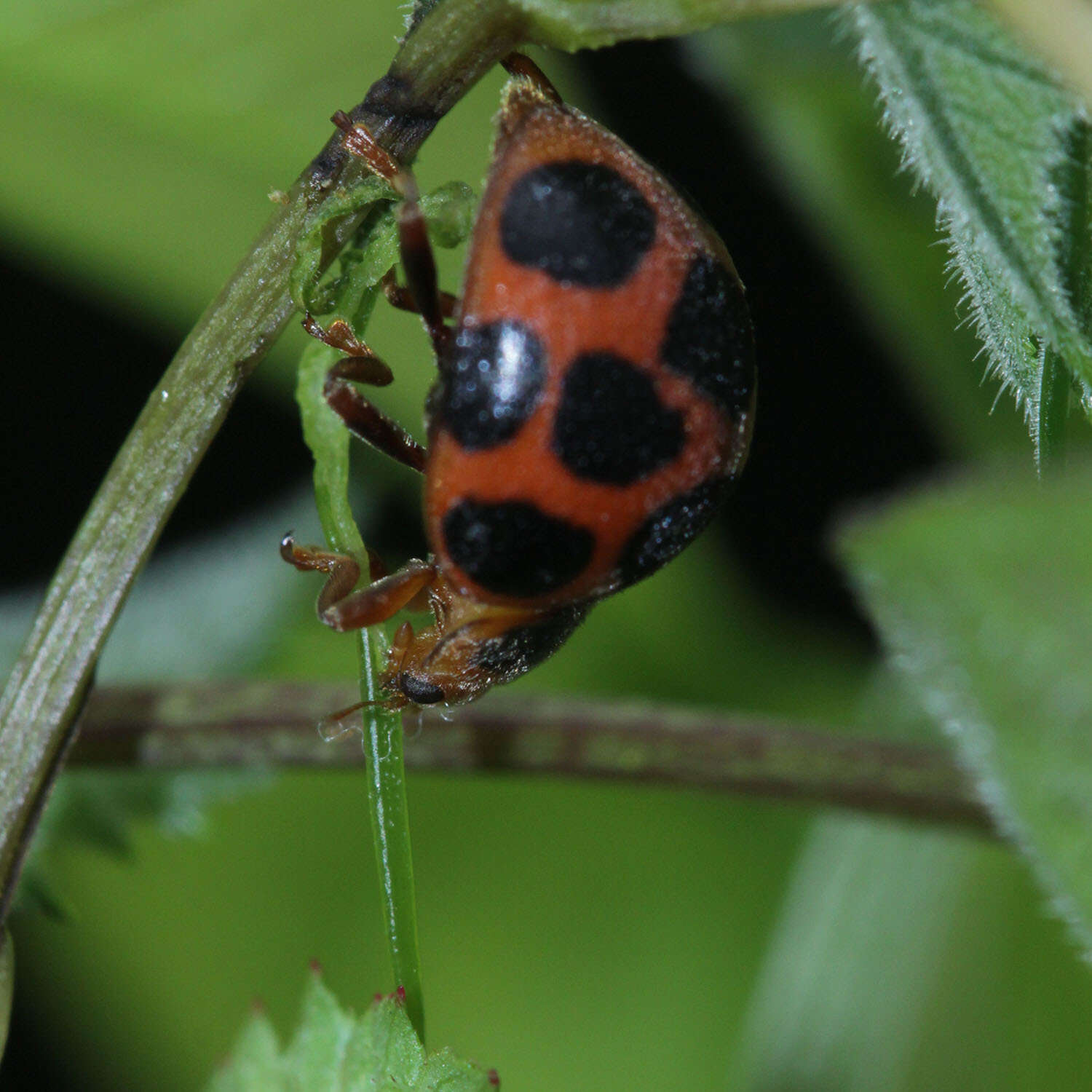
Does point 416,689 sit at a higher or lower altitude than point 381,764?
higher

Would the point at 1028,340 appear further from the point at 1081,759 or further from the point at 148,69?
the point at 148,69

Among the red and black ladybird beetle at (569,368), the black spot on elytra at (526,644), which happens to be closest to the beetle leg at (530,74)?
the red and black ladybird beetle at (569,368)

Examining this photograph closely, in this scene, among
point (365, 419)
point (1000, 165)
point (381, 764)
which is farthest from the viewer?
point (365, 419)

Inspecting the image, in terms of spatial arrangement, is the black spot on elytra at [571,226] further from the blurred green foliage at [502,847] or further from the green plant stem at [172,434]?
the blurred green foliage at [502,847]

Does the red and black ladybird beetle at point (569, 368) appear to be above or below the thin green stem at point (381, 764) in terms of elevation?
above

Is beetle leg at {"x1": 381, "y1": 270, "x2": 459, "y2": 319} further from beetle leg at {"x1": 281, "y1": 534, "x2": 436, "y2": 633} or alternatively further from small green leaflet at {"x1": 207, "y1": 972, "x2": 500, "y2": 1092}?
small green leaflet at {"x1": 207, "y1": 972, "x2": 500, "y2": 1092}

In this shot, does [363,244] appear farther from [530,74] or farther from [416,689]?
[416,689]

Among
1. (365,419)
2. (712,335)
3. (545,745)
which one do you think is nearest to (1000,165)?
(712,335)
